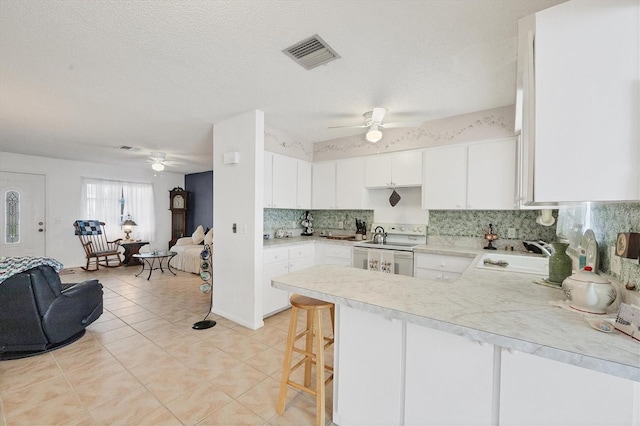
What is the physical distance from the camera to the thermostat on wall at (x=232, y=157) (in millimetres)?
3258

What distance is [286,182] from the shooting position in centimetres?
406

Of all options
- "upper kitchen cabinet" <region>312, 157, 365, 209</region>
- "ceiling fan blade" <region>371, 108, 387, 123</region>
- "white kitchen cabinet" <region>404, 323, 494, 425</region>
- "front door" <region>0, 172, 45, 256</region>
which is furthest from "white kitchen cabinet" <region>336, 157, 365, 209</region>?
"front door" <region>0, 172, 45, 256</region>

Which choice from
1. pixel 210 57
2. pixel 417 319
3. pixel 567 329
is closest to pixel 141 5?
pixel 210 57

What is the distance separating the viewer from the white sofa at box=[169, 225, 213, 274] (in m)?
5.73

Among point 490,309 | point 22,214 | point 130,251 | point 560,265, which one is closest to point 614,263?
point 560,265

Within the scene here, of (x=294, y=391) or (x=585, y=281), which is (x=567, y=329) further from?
(x=294, y=391)

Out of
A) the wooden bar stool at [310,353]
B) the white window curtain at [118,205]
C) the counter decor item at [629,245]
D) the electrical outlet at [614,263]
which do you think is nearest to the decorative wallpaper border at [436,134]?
the electrical outlet at [614,263]

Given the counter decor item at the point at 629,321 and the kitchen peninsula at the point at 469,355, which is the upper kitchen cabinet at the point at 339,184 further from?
the counter decor item at the point at 629,321

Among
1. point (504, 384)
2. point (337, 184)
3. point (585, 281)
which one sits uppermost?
point (337, 184)

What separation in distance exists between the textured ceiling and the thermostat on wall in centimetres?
48

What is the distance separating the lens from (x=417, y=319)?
1130mm

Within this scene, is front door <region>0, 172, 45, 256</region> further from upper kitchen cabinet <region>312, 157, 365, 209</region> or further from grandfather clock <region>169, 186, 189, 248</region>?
upper kitchen cabinet <region>312, 157, 365, 209</region>

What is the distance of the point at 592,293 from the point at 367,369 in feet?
3.53

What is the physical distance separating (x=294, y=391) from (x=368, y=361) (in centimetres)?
91
